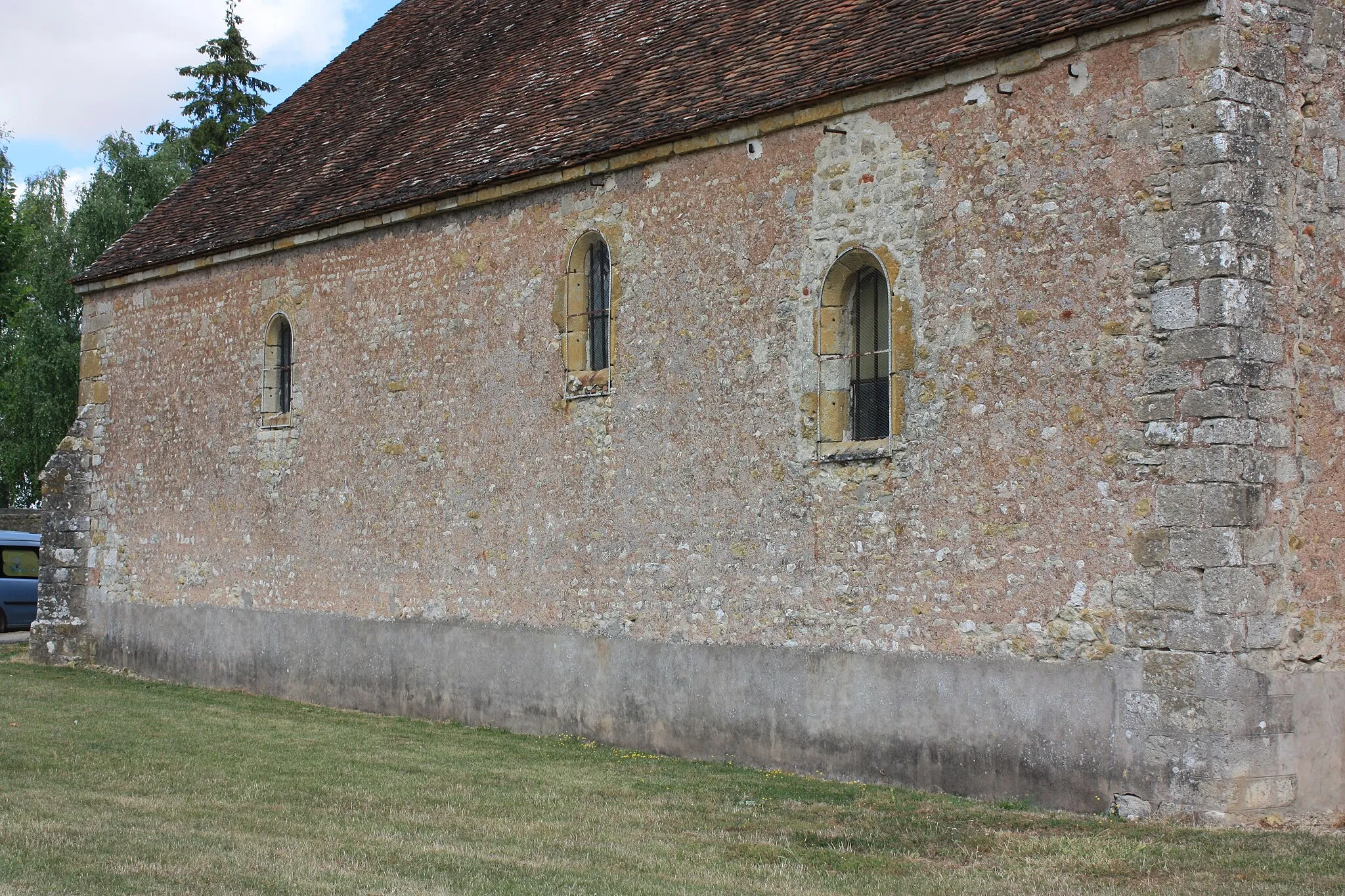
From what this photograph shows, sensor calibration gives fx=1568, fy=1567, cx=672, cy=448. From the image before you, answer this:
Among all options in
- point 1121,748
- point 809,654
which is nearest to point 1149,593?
point 1121,748

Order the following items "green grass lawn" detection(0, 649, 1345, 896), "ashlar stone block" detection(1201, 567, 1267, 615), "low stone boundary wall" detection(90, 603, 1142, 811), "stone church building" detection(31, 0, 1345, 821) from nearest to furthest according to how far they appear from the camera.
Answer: "green grass lawn" detection(0, 649, 1345, 896) < "ashlar stone block" detection(1201, 567, 1267, 615) < "stone church building" detection(31, 0, 1345, 821) < "low stone boundary wall" detection(90, 603, 1142, 811)

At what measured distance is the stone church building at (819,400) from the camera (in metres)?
9.92

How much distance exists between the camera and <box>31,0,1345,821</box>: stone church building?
9.92 metres

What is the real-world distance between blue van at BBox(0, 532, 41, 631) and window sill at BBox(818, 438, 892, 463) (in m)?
20.6

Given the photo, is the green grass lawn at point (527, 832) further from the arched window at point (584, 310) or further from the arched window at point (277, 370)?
the arched window at point (277, 370)

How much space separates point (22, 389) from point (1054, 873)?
33.1 metres

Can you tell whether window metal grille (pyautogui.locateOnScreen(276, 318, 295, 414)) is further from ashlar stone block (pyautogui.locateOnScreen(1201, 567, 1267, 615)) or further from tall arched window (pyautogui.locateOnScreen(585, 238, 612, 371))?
ashlar stone block (pyautogui.locateOnScreen(1201, 567, 1267, 615))

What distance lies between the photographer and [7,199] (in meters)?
30.3

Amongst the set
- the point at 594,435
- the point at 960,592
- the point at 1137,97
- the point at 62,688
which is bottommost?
the point at 62,688

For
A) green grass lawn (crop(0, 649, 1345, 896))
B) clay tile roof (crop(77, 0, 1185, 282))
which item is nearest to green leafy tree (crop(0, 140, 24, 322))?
clay tile roof (crop(77, 0, 1185, 282))

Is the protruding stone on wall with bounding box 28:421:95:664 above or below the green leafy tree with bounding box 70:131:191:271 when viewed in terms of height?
below

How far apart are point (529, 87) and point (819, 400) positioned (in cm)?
605

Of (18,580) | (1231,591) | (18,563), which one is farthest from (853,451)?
(18,563)

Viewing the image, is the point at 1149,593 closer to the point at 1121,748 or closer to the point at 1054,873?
the point at 1121,748
